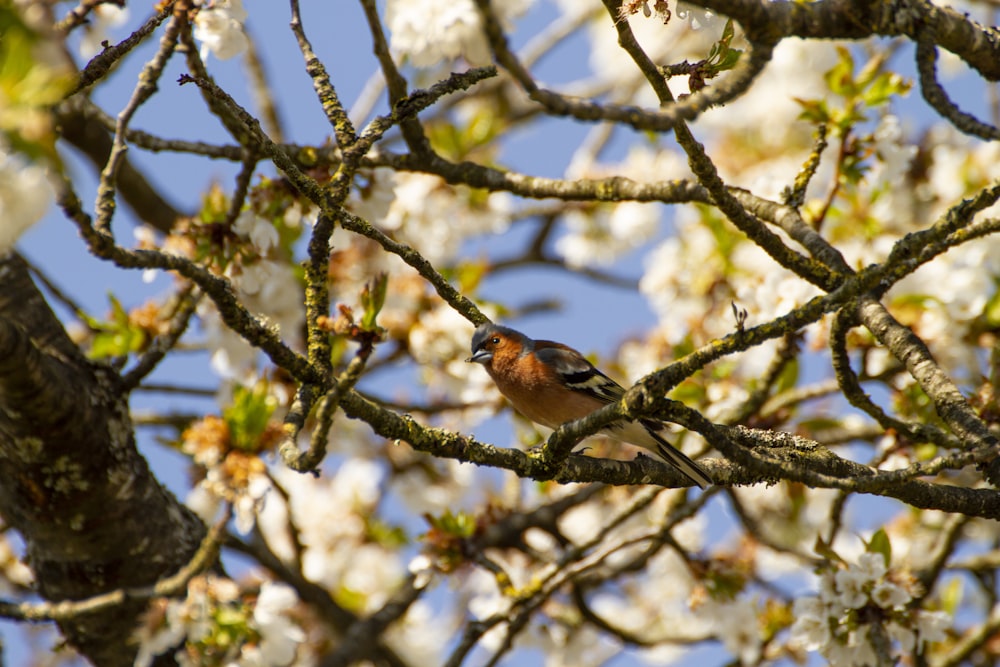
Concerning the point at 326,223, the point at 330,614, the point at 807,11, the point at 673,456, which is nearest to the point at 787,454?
the point at 673,456

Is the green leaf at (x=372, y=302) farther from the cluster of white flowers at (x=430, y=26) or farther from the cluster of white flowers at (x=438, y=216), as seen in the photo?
the cluster of white flowers at (x=438, y=216)

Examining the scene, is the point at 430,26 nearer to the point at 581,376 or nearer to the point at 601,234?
the point at 581,376

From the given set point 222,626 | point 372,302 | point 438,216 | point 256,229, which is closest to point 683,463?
point 372,302

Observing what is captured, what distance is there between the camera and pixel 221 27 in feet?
12.8

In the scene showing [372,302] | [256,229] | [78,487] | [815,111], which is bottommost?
[78,487]

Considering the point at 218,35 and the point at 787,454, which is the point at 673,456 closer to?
the point at 787,454

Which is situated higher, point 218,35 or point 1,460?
point 218,35

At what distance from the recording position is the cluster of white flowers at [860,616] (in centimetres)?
386

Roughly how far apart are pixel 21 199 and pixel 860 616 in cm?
354

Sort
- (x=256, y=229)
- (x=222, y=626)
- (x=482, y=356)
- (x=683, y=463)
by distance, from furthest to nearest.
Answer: (x=482, y=356) → (x=256, y=229) → (x=222, y=626) → (x=683, y=463)

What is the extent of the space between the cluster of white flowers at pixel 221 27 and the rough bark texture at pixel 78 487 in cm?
117

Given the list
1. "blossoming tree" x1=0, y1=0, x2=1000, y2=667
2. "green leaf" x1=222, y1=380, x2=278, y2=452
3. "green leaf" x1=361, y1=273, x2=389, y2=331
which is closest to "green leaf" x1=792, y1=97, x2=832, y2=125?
"blossoming tree" x1=0, y1=0, x2=1000, y2=667

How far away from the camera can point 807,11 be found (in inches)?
100.0

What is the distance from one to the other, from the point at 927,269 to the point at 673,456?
133 inches
